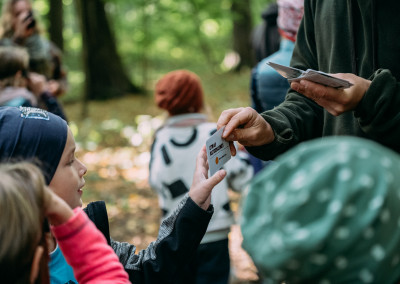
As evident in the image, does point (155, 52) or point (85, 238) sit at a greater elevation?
point (85, 238)

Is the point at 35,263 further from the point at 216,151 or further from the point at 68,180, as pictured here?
the point at 216,151

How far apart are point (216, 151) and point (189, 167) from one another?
6.11 ft

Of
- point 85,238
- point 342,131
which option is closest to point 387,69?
point 342,131

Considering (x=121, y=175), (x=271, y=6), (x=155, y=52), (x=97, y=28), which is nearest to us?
(x=271, y=6)

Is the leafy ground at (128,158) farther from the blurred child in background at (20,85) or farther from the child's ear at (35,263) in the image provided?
the child's ear at (35,263)

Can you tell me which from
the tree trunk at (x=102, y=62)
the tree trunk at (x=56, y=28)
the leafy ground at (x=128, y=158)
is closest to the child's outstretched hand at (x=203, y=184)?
the leafy ground at (x=128, y=158)

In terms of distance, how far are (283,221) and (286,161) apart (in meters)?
0.15

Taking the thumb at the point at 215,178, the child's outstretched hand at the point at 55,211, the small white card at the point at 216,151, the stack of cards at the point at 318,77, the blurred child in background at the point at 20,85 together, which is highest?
the stack of cards at the point at 318,77

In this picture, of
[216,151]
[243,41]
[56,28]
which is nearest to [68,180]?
[216,151]

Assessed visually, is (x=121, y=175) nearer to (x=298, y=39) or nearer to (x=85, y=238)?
(x=298, y=39)

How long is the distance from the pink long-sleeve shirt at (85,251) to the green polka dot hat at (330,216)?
0.64 m

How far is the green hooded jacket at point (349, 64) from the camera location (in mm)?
1898

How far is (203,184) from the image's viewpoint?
2.08 meters

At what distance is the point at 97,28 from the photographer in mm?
12766
